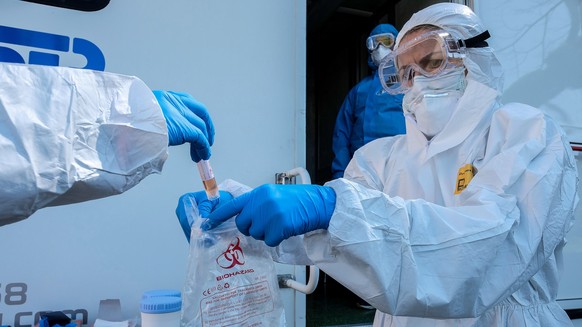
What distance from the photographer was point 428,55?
4.70ft

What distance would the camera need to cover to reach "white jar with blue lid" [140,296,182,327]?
129cm

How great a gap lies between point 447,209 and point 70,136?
0.73m

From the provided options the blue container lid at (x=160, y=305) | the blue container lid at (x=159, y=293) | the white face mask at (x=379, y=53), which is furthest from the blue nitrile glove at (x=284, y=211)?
the white face mask at (x=379, y=53)

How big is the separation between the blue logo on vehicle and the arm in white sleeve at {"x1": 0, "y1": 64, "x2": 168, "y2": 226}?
83cm

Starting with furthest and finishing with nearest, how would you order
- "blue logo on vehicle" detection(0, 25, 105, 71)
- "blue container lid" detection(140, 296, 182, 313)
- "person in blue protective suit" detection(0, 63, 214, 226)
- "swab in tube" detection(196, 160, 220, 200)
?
1. "blue logo on vehicle" detection(0, 25, 105, 71)
2. "blue container lid" detection(140, 296, 182, 313)
3. "swab in tube" detection(196, 160, 220, 200)
4. "person in blue protective suit" detection(0, 63, 214, 226)

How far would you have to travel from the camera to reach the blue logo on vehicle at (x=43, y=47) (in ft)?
4.57

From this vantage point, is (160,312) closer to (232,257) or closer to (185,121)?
(232,257)

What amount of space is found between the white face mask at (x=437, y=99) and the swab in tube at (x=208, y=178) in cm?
73

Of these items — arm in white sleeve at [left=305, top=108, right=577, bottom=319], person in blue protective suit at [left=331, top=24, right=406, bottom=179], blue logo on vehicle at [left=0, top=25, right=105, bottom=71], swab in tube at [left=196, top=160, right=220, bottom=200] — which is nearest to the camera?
arm in white sleeve at [left=305, top=108, right=577, bottom=319]

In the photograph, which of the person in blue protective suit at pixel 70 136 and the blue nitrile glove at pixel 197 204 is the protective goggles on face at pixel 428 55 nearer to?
the blue nitrile glove at pixel 197 204

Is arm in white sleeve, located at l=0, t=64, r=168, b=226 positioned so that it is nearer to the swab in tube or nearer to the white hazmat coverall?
the swab in tube

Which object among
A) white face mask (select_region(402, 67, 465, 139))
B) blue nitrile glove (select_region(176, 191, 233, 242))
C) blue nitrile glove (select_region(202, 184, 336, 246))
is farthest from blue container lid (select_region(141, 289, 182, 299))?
white face mask (select_region(402, 67, 465, 139))

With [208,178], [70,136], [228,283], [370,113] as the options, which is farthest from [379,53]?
[70,136]

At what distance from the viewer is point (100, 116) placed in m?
0.74
